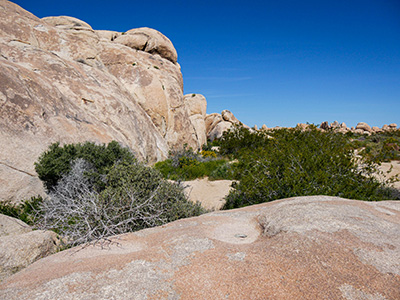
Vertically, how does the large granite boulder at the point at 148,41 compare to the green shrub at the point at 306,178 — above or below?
above

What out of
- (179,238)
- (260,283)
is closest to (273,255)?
(260,283)

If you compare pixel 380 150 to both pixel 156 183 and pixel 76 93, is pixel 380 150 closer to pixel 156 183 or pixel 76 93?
pixel 156 183

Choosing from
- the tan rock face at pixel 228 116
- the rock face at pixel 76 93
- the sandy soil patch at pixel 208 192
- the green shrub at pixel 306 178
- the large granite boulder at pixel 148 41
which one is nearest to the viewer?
the green shrub at pixel 306 178

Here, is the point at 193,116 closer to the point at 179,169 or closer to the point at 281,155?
the point at 179,169

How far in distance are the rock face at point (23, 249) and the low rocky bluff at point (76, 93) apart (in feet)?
11.6

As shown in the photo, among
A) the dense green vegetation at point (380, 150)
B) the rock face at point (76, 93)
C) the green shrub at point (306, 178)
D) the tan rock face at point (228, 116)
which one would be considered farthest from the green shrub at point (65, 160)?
the tan rock face at point (228, 116)

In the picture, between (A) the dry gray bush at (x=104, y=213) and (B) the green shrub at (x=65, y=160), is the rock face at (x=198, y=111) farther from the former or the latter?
(A) the dry gray bush at (x=104, y=213)

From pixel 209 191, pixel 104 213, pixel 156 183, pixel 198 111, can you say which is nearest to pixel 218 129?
pixel 198 111

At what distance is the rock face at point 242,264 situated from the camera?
84.2 inches

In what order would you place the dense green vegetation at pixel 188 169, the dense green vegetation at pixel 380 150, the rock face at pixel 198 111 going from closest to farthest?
the dense green vegetation at pixel 380 150
the dense green vegetation at pixel 188 169
the rock face at pixel 198 111

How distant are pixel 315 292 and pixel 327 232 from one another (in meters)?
1.07

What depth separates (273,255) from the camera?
263 cm

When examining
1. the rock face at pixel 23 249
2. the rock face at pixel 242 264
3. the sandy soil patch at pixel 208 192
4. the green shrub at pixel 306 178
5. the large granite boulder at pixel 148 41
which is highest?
the large granite boulder at pixel 148 41

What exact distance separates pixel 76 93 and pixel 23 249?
863cm
